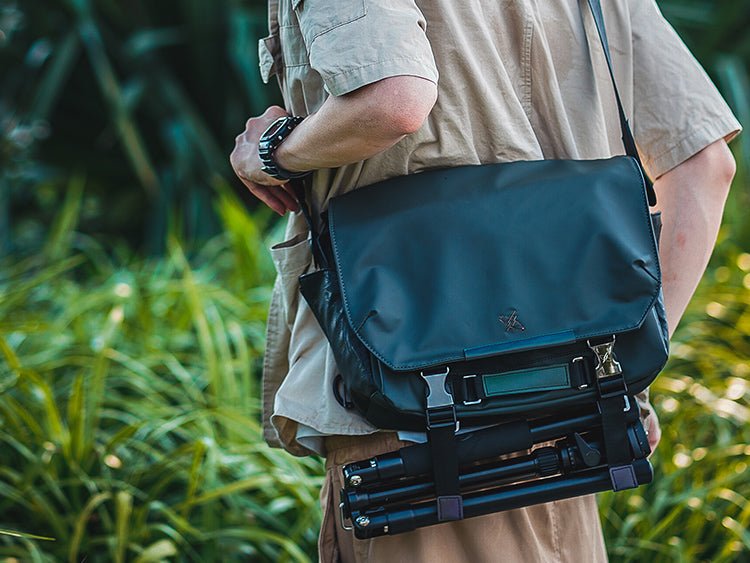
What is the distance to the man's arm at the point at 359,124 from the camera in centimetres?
87

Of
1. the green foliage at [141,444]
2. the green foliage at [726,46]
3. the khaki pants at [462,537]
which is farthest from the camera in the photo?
the green foliage at [726,46]

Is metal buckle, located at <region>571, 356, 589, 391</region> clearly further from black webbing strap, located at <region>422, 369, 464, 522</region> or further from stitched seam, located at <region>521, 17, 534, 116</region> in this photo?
stitched seam, located at <region>521, 17, 534, 116</region>

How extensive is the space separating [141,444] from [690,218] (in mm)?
1407

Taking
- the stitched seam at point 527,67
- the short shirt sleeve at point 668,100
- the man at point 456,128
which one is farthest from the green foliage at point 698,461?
the stitched seam at point 527,67

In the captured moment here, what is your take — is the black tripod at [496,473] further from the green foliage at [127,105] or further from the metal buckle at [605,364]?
the green foliage at [127,105]

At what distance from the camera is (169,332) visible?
2.53 metres

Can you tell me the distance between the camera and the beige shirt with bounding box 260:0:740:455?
87 cm

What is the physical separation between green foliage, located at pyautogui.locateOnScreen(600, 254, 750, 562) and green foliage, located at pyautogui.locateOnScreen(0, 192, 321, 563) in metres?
0.83

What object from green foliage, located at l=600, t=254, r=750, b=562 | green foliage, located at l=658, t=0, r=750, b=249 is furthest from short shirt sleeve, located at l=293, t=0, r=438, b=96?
green foliage, located at l=658, t=0, r=750, b=249

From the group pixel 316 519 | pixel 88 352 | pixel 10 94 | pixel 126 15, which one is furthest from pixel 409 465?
pixel 10 94

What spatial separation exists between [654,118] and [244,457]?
1.30 m

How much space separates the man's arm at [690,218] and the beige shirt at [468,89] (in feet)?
0.09

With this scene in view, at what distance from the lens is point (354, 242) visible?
3.24 feet

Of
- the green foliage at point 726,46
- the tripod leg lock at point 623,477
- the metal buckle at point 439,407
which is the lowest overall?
the green foliage at point 726,46
